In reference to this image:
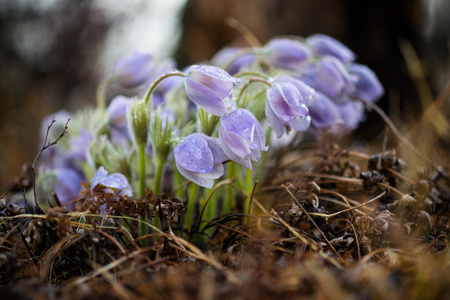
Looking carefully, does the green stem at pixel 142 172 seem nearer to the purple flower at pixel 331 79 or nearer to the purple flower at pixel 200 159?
the purple flower at pixel 200 159

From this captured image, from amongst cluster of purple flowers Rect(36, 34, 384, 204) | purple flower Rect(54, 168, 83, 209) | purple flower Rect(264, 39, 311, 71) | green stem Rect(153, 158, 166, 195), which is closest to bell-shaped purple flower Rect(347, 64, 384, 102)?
cluster of purple flowers Rect(36, 34, 384, 204)

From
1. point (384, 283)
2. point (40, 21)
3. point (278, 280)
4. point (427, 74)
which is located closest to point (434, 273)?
point (384, 283)

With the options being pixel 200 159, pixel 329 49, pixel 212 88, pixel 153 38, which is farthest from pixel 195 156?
pixel 153 38

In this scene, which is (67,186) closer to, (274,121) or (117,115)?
(117,115)

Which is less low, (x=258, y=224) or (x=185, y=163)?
(x=185, y=163)

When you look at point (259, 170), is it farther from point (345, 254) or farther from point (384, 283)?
point (384, 283)
